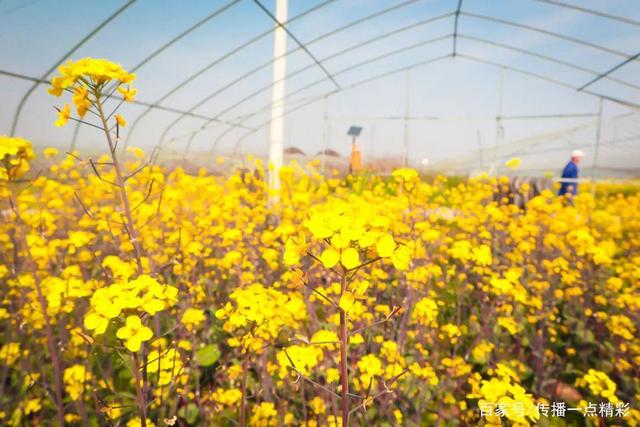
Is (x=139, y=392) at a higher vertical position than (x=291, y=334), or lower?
higher

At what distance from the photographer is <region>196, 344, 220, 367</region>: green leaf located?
268 centimetres

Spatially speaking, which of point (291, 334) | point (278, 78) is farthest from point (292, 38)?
point (291, 334)

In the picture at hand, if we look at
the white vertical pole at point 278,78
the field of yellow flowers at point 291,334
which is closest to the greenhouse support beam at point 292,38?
the white vertical pole at point 278,78

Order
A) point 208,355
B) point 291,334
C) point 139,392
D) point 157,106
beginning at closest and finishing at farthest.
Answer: point 139,392 → point 291,334 → point 208,355 → point 157,106

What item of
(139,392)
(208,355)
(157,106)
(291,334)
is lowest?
(208,355)

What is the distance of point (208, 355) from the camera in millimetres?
2729

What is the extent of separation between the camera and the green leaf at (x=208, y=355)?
8.80ft

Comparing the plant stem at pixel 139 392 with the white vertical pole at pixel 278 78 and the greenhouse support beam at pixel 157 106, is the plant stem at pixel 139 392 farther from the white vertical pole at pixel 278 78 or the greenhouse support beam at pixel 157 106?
the white vertical pole at pixel 278 78

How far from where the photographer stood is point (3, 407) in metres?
2.41

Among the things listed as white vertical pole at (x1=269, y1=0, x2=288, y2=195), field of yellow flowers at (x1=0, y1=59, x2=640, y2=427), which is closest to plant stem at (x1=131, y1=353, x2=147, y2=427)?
field of yellow flowers at (x1=0, y1=59, x2=640, y2=427)

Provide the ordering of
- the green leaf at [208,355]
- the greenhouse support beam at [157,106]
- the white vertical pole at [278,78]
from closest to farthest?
the green leaf at [208,355] < the greenhouse support beam at [157,106] < the white vertical pole at [278,78]

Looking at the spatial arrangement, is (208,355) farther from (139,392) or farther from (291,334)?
(139,392)

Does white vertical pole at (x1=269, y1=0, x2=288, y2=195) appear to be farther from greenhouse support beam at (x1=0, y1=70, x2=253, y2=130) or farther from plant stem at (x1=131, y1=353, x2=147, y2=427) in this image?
plant stem at (x1=131, y1=353, x2=147, y2=427)

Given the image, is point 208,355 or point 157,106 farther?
point 157,106
